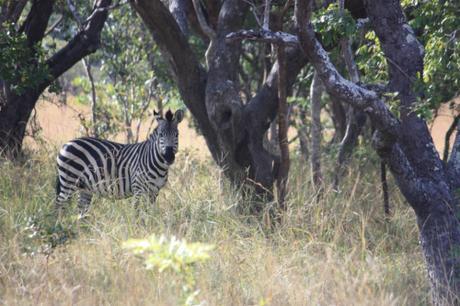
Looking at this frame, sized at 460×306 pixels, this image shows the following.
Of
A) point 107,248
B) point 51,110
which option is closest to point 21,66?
point 107,248

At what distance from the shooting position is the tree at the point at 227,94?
29.9 ft

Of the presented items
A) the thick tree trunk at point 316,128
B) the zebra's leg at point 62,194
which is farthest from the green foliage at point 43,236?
the thick tree trunk at point 316,128

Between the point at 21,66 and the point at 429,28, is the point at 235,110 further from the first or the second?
the point at 21,66

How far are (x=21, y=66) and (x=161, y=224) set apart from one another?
3.53m

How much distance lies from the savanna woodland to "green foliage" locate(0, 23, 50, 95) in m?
0.03

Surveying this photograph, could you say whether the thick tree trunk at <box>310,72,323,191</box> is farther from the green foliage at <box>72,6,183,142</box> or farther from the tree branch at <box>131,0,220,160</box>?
the green foliage at <box>72,6,183,142</box>

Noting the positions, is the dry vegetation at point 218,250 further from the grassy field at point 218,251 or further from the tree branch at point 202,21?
the tree branch at point 202,21

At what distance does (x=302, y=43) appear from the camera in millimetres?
6402

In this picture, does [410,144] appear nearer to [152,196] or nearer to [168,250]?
[168,250]

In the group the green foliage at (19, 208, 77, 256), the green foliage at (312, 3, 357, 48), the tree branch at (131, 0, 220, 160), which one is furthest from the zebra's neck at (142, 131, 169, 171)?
the green foliage at (312, 3, 357, 48)

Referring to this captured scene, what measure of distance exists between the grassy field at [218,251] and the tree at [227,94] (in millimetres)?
383

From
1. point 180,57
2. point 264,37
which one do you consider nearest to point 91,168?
point 180,57

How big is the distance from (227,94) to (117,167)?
1.90 m

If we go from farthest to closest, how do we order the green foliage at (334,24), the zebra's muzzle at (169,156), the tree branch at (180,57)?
the zebra's muzzle at (169,156) < the tree branch at (180,57) < the green foliage at (334,24)
